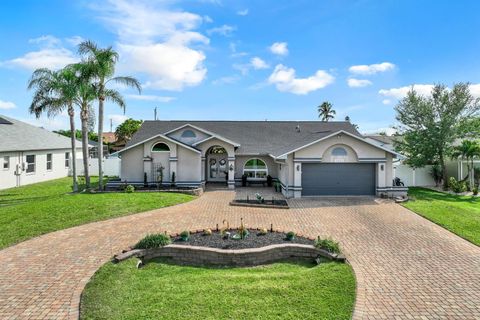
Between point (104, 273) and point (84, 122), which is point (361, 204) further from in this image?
point (84, 122)

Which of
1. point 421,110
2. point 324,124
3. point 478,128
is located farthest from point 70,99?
point 478,128

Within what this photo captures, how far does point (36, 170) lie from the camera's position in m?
25.8

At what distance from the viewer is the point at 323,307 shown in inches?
243

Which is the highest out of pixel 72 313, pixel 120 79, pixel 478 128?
pixel 120 79

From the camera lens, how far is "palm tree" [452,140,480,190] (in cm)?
2152

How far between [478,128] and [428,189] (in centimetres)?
605

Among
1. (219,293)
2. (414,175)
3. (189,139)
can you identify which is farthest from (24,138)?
(414,175)

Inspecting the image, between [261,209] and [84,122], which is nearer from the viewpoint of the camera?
[261,209]

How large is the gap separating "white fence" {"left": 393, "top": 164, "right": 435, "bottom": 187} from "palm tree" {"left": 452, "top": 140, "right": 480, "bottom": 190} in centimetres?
253

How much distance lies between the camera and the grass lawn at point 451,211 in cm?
1202

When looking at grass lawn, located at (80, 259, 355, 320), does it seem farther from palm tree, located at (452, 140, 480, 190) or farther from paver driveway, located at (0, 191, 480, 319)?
palm tree, located at (452, 140, 480, 190)

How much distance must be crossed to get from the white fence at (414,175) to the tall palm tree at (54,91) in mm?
25097

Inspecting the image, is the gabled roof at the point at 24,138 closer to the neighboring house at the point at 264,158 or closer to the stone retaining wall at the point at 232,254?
the neighboring house at the point at 264,158

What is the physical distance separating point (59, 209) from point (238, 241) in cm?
960
